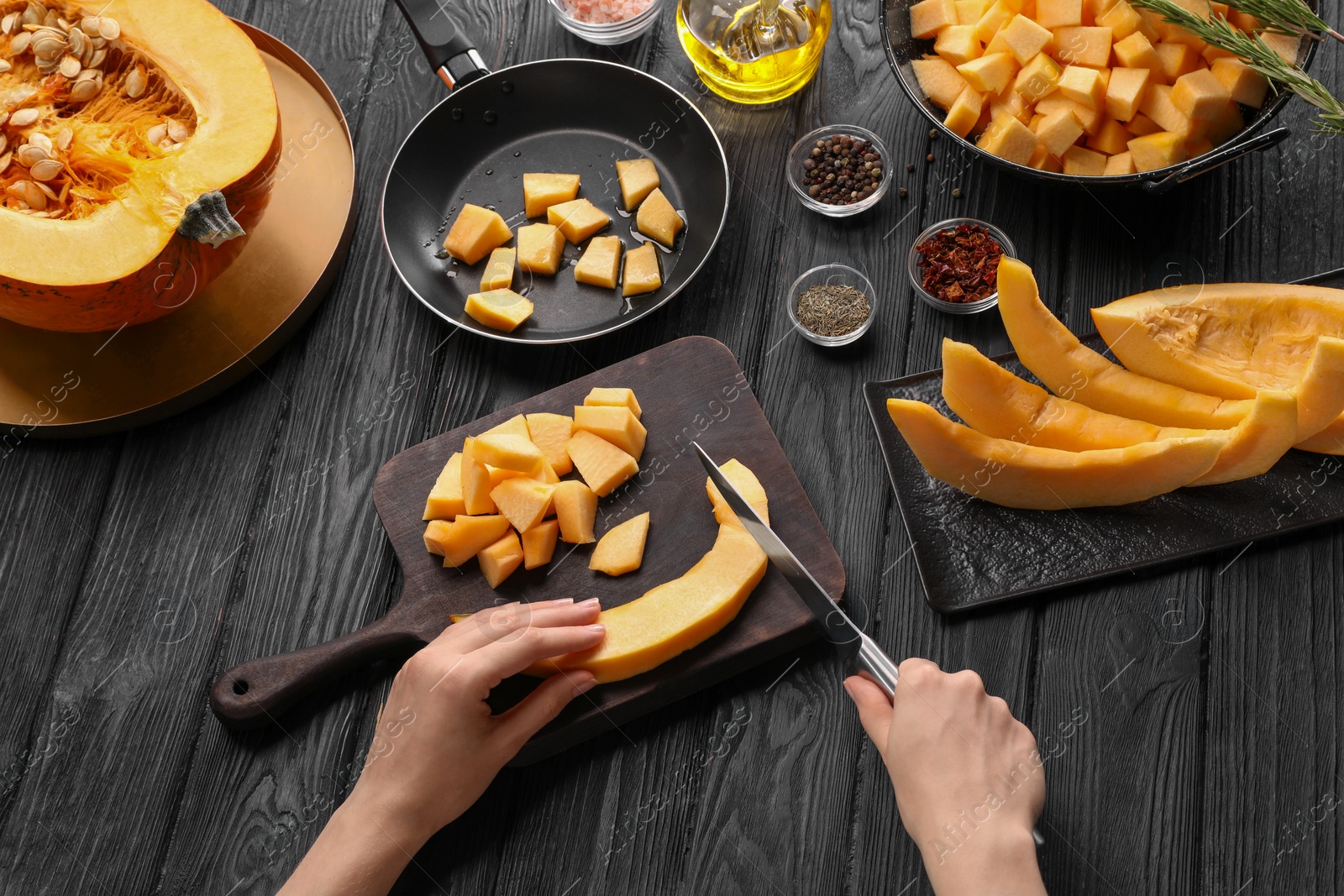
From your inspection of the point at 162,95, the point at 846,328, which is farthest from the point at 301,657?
the point at 846,328

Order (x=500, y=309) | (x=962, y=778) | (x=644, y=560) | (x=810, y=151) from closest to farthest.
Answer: (x=962, y=778) < (x=644, y=560) < (x=500, y=309) < (x=810, y=151)

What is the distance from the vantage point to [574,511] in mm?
1525

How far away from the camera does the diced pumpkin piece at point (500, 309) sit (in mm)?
1652

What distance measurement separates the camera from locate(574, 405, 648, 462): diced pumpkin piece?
5.07 feet

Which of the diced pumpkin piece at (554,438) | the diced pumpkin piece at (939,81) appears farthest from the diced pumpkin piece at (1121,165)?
the diced pumpkin piece at (554,438)

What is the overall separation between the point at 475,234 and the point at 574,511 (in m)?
0.55

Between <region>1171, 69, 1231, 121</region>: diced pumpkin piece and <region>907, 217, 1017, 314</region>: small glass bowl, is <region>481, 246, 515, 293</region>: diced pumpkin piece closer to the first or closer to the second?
<region>907, 217, 1017, 314</region>: small glass bowl

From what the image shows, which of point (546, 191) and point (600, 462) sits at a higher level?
point (546, 191)

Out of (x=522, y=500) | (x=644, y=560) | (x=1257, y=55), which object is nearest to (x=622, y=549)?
(x=644, y=560)

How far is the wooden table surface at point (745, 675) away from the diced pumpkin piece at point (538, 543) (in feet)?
0.94

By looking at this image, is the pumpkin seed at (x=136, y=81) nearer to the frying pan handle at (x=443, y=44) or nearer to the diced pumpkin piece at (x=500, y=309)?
the frying pan handle at (x=443, y=44)

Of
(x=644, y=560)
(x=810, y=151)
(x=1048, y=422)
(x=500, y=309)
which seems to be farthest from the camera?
(x=810, y=151)

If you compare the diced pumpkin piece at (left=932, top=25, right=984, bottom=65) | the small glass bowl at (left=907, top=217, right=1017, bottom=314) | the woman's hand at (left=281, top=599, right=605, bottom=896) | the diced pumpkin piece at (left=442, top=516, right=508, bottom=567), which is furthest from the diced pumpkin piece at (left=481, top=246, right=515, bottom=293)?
the diced pumpkin piece at (left=932, top=25, right=984, bottom=65)

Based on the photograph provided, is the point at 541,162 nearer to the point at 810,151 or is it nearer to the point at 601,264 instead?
the point at 601,264
